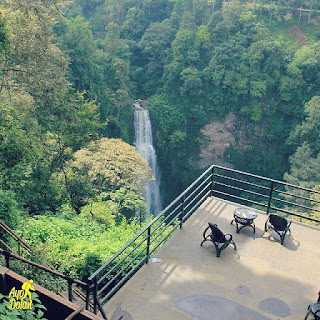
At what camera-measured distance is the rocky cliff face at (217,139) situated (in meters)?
32.6

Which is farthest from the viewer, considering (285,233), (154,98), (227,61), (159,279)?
(154,98)

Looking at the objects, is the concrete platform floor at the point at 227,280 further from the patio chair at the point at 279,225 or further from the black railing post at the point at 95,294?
the black railing post at the point at 95,294

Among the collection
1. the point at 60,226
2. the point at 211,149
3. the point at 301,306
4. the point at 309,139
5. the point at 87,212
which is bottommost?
the point at 211,149

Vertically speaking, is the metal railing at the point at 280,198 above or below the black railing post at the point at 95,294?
below

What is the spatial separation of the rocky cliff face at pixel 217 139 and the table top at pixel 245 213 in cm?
2602

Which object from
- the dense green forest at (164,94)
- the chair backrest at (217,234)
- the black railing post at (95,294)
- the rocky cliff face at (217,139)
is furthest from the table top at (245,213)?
the rocky cliff face at (217,139)

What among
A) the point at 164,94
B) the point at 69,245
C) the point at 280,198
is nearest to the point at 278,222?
the point at 69,245

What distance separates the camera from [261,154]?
32062 millimetres

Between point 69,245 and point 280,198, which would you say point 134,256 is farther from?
point 280,198

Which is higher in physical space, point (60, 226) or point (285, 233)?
point (285, 233)

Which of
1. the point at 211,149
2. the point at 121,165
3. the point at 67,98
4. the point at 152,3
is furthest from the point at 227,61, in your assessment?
the point at 67,98

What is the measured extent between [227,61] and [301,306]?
2805 centimetres

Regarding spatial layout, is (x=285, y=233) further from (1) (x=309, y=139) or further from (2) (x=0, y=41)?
(1) (x=309, y=139)

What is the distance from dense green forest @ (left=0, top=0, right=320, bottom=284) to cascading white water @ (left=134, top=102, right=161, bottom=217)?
808mm
